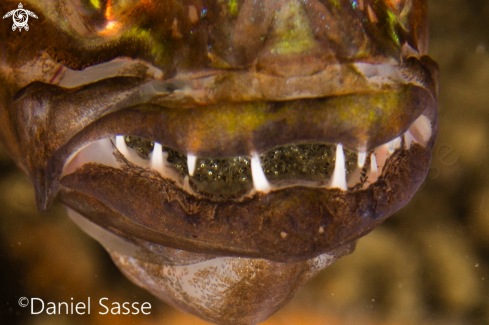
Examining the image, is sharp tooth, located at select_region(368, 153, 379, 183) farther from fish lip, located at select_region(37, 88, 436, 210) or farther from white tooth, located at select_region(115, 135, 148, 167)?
white tooth, located at select_region(115, 135, 148, 167)

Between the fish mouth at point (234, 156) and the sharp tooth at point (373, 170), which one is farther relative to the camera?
the sharp tooth at point (373, 170)

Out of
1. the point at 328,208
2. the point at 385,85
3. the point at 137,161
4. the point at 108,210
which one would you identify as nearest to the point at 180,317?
the point at 108,210

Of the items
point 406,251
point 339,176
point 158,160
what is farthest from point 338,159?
point 406,251

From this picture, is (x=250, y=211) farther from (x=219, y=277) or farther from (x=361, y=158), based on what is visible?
(x=219, y=277)

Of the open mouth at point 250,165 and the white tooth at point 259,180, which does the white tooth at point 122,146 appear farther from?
the white tooth at point 259,180

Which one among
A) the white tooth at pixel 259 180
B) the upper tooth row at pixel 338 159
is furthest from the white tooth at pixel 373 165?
the white tooth at pixel 259 180

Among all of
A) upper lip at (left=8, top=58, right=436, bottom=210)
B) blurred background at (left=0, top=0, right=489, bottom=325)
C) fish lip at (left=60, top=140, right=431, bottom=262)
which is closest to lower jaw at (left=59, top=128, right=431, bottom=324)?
fish lip at (left=60, top=140, right=431, bottom=262)

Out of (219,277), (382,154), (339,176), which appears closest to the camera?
(339,176)
